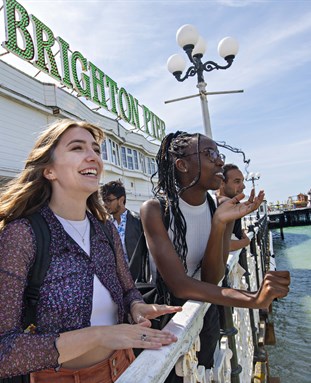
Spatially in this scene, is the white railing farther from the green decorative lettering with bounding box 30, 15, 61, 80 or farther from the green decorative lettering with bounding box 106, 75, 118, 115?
the green decorative lettering with bounding box 106, 75, 118, 115

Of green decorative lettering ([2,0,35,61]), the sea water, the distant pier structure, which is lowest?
the sea water

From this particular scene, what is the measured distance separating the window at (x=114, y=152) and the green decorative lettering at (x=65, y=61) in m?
6.59

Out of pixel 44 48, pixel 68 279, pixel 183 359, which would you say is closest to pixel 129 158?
pixel 44 48

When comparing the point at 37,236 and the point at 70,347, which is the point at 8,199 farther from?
the point at 70,347

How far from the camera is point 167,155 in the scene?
7.66ft

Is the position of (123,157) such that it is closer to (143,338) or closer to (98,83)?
(98,83)

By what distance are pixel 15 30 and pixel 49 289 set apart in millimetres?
13805

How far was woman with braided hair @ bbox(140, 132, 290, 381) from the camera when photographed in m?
1.71

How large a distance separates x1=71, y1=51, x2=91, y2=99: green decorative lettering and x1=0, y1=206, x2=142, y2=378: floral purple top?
Answer: 630 inches

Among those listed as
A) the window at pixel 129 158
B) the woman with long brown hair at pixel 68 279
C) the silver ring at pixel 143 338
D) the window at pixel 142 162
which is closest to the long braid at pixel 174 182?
the woman with long brown hair at pixel 68 279

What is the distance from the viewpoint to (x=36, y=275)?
1360mm

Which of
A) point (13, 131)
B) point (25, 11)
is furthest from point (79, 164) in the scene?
point (25, 11)

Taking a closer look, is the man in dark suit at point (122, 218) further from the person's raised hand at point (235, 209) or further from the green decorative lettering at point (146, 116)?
the green decorative lettering at point (146, 116)

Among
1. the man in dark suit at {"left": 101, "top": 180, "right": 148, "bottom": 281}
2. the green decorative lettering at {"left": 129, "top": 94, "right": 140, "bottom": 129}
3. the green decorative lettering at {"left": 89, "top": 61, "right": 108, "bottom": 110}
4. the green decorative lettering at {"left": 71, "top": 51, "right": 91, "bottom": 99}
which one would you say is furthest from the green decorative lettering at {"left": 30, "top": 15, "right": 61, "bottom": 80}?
the man in dark suit at {"left": 101, "top": 180, "right": 148, "bottom": 281}
